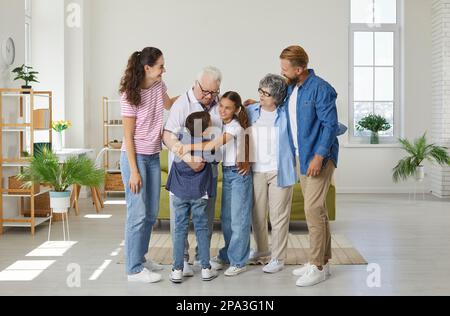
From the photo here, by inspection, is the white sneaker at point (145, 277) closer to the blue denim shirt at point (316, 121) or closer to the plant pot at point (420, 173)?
the blue denim shirt at point (316, 121)

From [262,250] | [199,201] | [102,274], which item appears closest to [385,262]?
[262,250]

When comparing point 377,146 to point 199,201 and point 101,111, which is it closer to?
point 101,111

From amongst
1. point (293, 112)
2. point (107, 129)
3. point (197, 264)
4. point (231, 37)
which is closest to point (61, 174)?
point (197, 264)

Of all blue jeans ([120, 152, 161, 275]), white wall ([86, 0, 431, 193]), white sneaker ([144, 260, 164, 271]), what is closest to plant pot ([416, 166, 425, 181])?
white wall ([86, 0, 431, 193])

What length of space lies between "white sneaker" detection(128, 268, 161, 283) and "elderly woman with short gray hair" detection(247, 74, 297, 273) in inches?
31.6

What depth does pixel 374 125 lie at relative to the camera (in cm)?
1045

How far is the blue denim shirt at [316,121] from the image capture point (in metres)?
4.42

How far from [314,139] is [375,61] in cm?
657

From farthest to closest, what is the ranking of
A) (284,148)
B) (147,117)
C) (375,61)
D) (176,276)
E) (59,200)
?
(375,61), (59,200), (284,148), (176,276), (147,117)

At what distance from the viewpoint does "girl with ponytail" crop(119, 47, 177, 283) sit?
→ 4.39 meters

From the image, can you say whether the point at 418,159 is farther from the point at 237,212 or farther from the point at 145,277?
the point at 145,277

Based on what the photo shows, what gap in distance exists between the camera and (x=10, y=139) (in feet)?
22.6

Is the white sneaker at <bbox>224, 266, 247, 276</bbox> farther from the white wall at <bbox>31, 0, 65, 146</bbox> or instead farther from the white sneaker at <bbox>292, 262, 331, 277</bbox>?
the white wall at <bbox>31, 0, 65, 146</bbox>

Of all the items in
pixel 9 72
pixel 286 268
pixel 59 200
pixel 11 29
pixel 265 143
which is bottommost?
pixel 286 268
